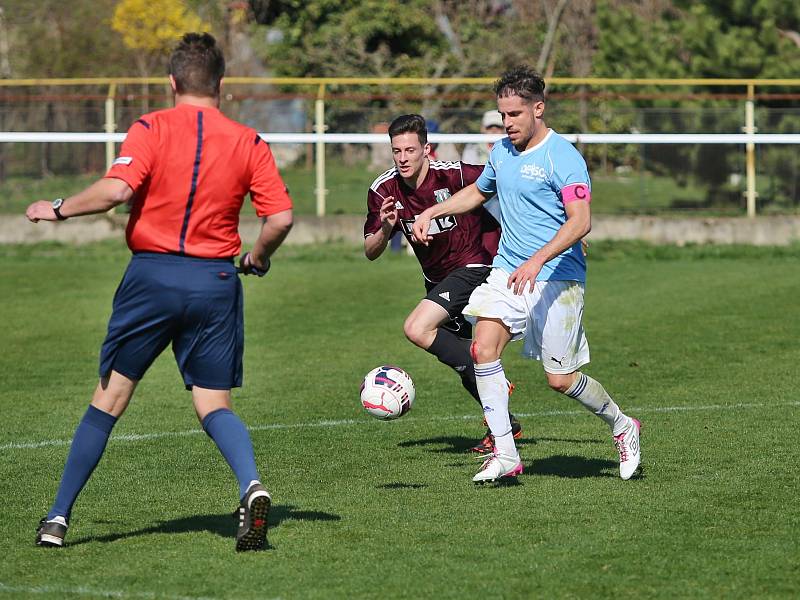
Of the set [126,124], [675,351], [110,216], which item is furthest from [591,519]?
[126,124]

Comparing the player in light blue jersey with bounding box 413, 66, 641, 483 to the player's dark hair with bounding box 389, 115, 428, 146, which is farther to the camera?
the player's dark hair with bounding box 389, 115, 428, 146

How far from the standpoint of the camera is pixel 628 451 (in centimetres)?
→ 691

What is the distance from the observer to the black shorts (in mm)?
8062

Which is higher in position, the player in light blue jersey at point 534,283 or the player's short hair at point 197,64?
the player's short hair at point 197,64

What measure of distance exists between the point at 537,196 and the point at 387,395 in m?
1.48

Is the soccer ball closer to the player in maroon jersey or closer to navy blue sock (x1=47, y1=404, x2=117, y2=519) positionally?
the player in maroon jersey

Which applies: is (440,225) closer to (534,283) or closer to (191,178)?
(534,283)

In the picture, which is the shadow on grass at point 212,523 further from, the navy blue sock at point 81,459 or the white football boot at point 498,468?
the white football boot at point 498,468

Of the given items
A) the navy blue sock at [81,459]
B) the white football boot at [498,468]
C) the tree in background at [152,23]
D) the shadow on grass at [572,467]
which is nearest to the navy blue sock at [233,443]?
the navy blue sock at [81,459]

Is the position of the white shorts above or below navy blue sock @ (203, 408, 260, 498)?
above

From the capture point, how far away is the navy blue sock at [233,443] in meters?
5.46

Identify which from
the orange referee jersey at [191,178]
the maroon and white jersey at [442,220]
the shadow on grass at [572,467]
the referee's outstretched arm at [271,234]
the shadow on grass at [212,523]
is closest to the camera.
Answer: the orange referee jersey at [191,178]

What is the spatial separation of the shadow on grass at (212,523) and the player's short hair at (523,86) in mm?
2218

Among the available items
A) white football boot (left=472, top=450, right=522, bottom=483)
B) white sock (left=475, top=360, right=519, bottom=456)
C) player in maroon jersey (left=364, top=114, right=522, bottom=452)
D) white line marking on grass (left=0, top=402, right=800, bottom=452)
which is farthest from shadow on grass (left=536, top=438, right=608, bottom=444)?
white football boot (left=472, top=450, right=522, bottom=483)
